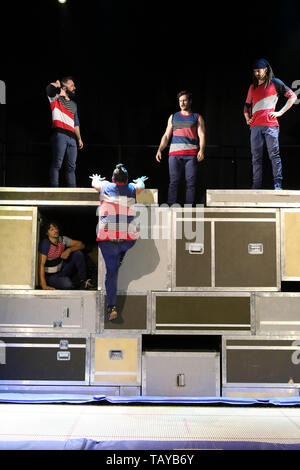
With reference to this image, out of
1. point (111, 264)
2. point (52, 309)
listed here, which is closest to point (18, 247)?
point (52, 309)

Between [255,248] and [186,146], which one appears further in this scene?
[186,146]

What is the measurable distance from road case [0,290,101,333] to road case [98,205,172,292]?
0.23m

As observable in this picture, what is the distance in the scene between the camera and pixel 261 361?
14.3 feet

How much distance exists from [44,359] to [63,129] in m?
2.39

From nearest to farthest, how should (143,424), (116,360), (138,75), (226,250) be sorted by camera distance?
1. (143,424)
2. (116,360)
3. (226,250)
4. (138,75)

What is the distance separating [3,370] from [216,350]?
2.05 m

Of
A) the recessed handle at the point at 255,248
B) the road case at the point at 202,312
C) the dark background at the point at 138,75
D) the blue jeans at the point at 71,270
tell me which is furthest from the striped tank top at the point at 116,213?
the dark background at the point at 138,75

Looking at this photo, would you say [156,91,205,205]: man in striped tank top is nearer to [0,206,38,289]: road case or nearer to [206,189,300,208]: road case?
[206,189,300,208]: road case

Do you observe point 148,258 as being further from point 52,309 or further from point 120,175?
point 52,309

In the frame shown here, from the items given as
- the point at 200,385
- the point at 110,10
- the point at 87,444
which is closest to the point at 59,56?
the point at 110,10

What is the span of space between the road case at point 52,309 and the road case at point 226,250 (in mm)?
862

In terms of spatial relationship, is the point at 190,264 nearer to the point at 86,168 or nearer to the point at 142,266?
the point at 142,266

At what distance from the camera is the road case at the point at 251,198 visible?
4500 mm

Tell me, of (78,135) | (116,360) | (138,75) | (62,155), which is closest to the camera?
(116,360)
